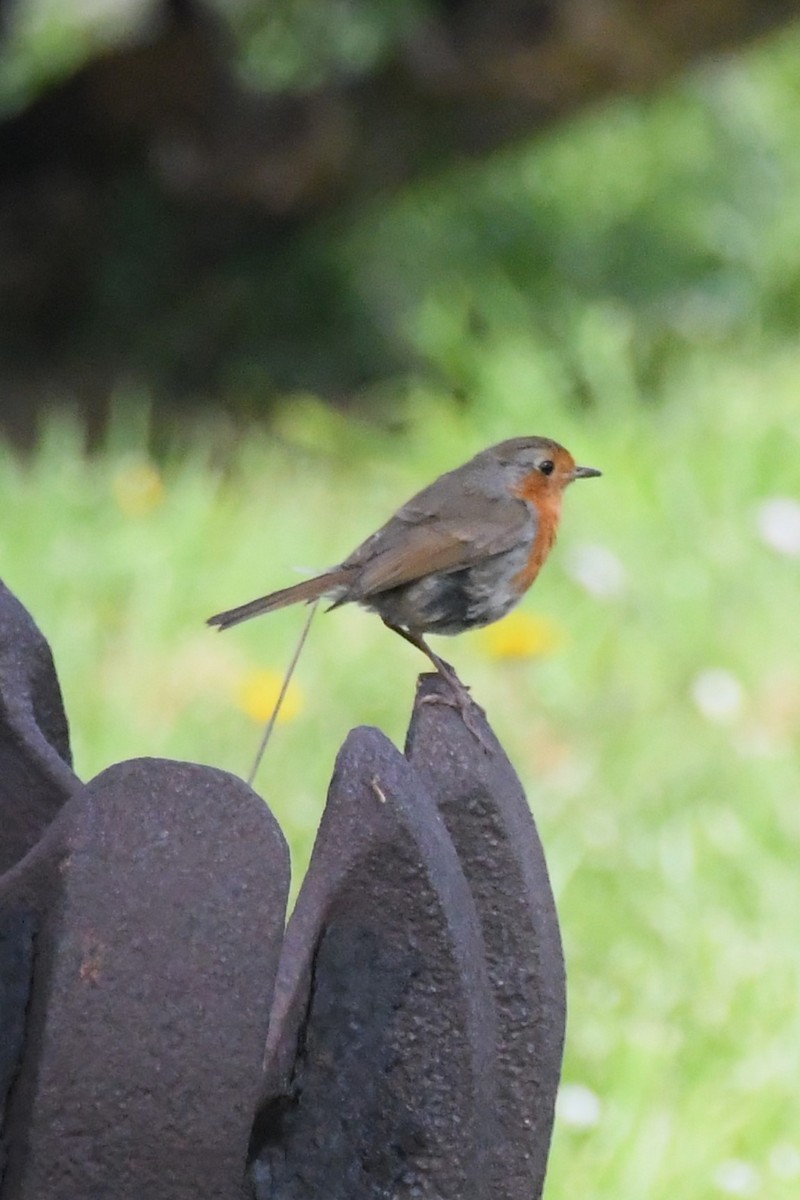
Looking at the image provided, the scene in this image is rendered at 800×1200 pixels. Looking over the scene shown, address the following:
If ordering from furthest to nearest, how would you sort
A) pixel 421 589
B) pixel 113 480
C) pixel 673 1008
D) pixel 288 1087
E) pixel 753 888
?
pixel 113 480 < pixel 753 888 < pixel 673 1008 < pixel 421 589 < pixel 288 1087

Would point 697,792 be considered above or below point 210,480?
below

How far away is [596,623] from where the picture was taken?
15.0ft

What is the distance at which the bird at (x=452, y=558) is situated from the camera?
2602 millimetres

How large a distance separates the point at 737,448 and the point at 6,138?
3.30 metres

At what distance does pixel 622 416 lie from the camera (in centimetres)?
582

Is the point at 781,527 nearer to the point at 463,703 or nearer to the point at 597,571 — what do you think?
the point at 597,571

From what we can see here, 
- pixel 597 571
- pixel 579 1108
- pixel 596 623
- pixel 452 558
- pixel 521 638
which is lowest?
pixel 579 1108

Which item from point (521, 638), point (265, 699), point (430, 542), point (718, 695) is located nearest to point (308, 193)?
point (521, 638)

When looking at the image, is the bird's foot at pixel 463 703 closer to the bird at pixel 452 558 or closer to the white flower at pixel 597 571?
the bird at pixel 452 558

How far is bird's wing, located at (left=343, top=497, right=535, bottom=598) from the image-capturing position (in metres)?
2.60

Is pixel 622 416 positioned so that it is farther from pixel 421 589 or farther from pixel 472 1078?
pixel 472 1078

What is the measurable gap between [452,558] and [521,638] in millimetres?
1690

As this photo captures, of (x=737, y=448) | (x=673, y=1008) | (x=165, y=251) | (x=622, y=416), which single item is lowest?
(x=673, y=1008)

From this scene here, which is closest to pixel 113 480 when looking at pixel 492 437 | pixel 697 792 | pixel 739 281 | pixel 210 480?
pixel 210 480
